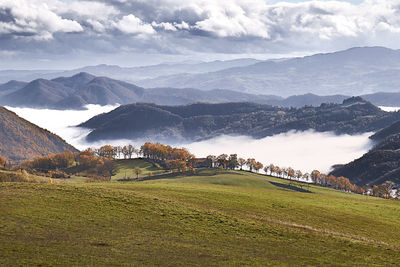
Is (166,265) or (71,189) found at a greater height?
(71,189)

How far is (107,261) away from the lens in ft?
162

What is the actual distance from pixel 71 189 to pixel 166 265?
4770cm

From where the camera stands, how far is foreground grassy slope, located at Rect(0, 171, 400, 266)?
5250 cm

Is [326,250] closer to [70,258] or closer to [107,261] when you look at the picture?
[107,261]

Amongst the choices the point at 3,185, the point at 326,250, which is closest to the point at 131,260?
the point at 326,250

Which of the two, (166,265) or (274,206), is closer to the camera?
(166,265)

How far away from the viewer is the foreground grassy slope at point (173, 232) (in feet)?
172

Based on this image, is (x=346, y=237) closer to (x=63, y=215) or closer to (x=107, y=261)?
(x=107, y=261)

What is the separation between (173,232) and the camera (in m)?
64.7

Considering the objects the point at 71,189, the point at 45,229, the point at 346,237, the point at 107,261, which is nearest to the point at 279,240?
the point at 346,237

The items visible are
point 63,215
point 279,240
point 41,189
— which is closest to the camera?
point 279,240

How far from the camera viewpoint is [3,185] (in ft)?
294

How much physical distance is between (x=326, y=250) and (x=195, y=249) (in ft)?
67.9

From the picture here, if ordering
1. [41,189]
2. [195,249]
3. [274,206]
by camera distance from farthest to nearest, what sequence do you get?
[274,206] → [41,189] → [195,249]
